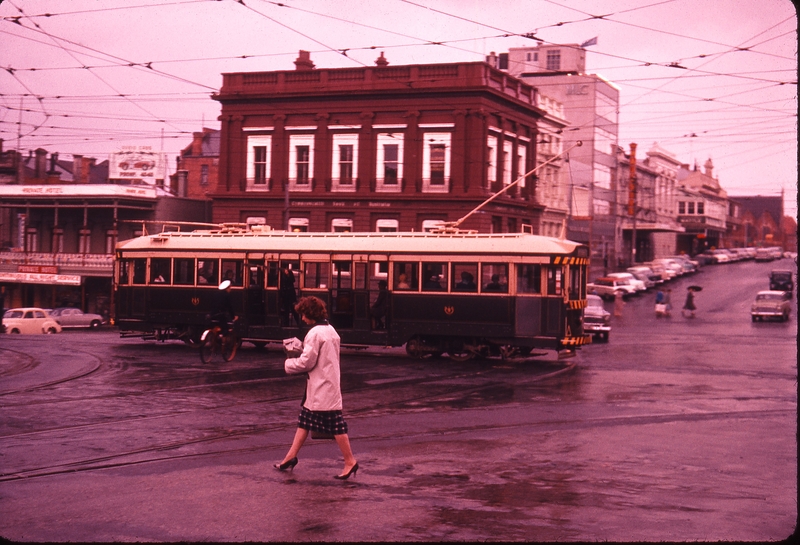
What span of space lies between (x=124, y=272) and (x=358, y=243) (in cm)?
739

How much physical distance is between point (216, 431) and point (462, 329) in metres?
11.9

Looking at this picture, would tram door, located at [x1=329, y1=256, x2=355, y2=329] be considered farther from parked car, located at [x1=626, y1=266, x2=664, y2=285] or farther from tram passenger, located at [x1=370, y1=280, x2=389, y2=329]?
parked car, located at [x1=626, y1=266, x2=664, y2=285]

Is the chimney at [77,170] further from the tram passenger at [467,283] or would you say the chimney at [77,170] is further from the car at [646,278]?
the tram passenger at [467,283]

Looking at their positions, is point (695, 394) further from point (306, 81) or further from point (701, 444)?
point (306, 81)

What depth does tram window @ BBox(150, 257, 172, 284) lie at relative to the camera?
2661 centimetres

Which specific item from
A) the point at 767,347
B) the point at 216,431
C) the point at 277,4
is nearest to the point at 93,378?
the point at 216,431

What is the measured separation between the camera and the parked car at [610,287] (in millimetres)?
59269

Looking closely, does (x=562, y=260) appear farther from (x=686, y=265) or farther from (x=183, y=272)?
(x=686, y=265)

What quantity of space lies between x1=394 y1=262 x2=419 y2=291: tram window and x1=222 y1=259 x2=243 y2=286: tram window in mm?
4492

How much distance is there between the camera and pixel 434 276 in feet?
78.4

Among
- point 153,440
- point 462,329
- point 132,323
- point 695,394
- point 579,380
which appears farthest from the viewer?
point 132,323

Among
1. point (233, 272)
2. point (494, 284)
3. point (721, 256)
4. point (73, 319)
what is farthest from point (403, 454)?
point (721, 256)

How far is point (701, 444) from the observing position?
1206 centimetres

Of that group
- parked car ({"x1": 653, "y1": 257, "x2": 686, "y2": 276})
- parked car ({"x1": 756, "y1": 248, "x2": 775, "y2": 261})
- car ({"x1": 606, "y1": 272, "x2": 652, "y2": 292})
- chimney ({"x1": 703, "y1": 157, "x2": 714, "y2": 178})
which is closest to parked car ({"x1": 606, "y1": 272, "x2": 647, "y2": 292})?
car ({"x1": 606, "y1": 272, "x2": 652, "y2": 292})
